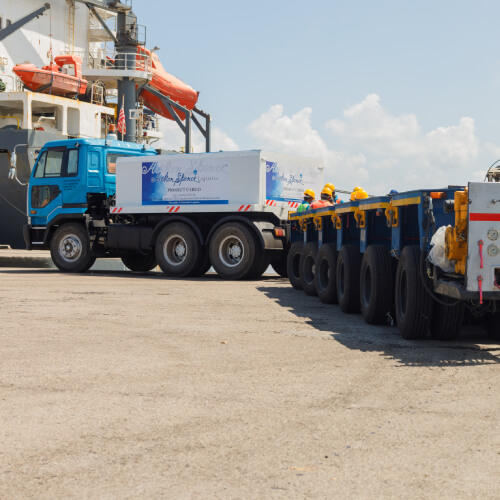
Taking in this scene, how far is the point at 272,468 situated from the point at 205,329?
514 cm

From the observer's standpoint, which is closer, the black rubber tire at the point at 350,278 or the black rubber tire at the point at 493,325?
the black rubber tire at the point at 493,325

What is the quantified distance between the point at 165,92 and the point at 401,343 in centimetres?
3123

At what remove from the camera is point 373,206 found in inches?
384

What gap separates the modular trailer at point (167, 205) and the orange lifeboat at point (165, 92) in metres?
18.1

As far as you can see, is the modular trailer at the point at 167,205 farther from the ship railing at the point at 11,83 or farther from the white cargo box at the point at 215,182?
the ship railing at the point at 11,83

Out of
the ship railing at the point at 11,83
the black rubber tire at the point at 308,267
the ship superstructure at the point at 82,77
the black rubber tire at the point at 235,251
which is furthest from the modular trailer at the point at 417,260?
the ship railing at the point at 11,83

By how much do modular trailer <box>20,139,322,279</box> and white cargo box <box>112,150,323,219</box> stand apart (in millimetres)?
21

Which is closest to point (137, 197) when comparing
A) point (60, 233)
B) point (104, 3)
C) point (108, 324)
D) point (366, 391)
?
point (60, 233)

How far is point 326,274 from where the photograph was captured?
41.8 ft

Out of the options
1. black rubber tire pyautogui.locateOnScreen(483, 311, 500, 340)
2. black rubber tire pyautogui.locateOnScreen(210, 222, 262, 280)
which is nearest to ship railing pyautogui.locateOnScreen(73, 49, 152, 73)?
black rubber tire pyautogui.locateOnScreen(210, 222, 262, 280)

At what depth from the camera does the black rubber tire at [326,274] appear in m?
12.0

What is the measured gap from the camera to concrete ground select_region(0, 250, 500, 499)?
12.3 ft

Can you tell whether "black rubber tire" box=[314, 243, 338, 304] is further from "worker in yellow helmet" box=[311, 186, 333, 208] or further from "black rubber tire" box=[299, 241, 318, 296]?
"worker in yellow helmet" box=[311, 186, 333, 208]

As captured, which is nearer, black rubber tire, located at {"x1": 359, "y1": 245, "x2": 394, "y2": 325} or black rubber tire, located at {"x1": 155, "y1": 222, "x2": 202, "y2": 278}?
black rubber tire, located at {"x1": 359, "y1": 245, "x2": 394, "y2": 325}
